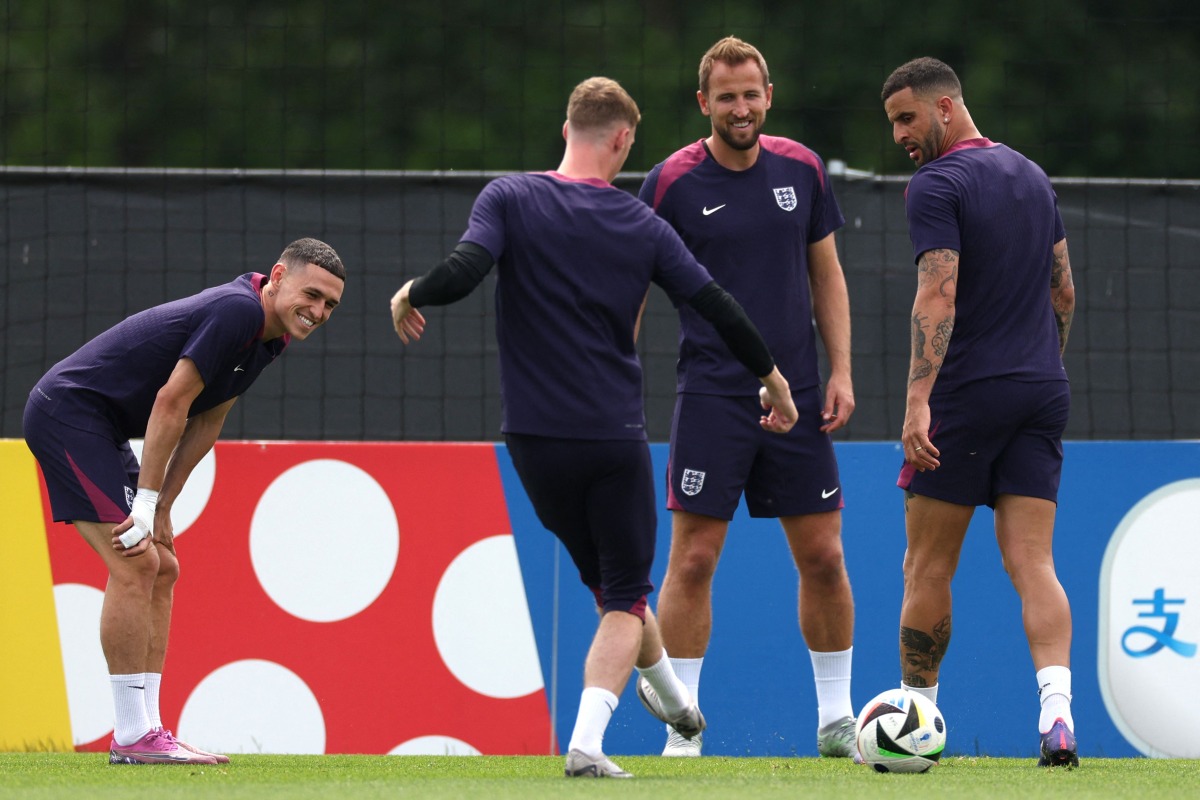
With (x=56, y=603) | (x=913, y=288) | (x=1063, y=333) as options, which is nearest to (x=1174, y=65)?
(x=913, y=288)

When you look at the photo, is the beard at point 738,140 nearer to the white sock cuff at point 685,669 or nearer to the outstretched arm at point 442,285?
the outstretched arm at point 442,285

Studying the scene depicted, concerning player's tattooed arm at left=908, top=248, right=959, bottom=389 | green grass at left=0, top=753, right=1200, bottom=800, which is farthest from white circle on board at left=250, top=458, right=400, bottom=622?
player's tattooed arm at left=908, top=248, right=959, bottom=389

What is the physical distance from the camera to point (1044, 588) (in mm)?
5059

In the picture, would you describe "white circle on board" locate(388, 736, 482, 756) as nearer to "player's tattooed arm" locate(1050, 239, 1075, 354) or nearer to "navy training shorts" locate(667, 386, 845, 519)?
"navy training shorts" locate(667, 386, 845, 519)

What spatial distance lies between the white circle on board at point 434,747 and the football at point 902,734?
2.09 meters

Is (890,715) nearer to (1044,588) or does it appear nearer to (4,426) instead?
(1044,588)

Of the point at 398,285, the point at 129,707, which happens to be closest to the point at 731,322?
the point at 129,707

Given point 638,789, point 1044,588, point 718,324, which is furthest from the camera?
point 1044,588

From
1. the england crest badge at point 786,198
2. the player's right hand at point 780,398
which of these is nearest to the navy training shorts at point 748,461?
the england crest badge at point 786,198

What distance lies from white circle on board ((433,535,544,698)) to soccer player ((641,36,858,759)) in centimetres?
117

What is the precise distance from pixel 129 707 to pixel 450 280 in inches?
75.9

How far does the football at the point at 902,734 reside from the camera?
4.80 meters

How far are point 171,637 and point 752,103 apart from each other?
3069 mm

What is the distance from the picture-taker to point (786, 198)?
5586mm
